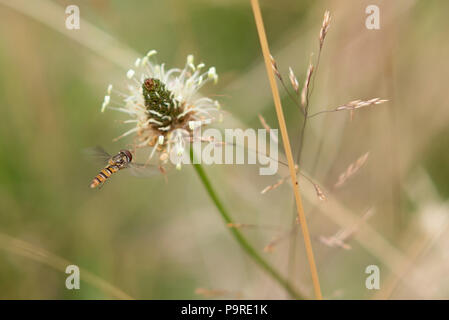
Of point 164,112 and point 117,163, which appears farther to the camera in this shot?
point 117,163

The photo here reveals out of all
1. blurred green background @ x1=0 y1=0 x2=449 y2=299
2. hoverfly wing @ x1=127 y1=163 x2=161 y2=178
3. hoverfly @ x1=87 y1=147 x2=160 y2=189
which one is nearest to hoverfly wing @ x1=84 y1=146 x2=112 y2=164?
hoverfly @ x1=87 y1=147 x2=160 y2=189

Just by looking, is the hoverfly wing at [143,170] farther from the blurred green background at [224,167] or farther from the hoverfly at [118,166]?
the blurred green background at [224,167]

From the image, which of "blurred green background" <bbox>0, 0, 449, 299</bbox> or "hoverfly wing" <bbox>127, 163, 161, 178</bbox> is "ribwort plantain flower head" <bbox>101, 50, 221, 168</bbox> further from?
"blurred green background" <bbox>0, 0, 449, 299</bbox>

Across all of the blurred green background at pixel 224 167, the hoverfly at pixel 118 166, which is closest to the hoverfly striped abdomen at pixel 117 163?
the hoverfly at pixel 118 166

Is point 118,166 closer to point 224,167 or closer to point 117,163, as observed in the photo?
point 117,163

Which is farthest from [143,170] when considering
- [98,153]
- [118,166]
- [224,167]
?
[224,167]
